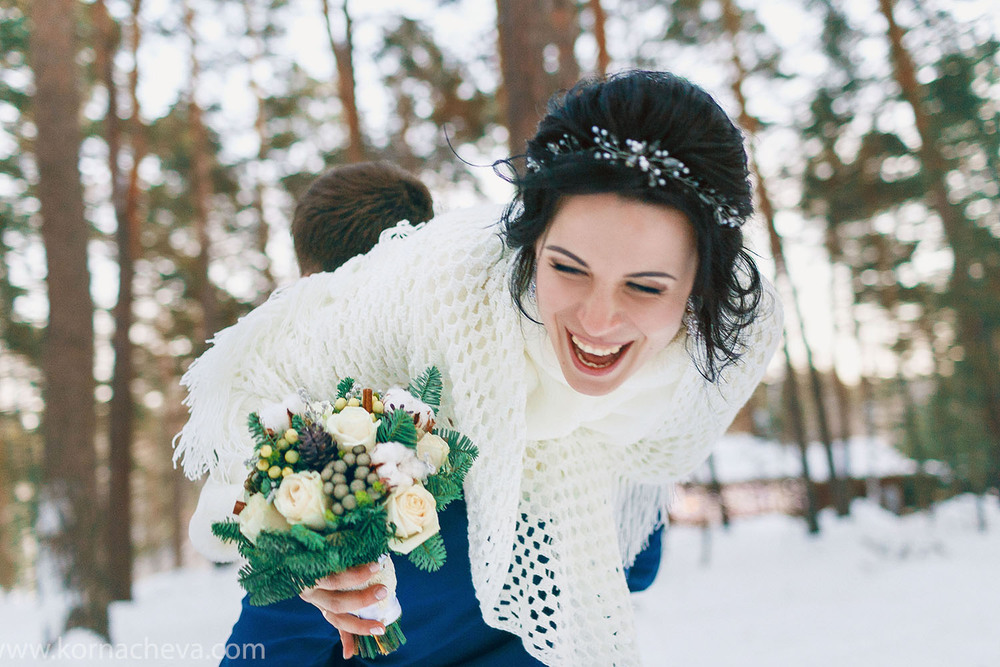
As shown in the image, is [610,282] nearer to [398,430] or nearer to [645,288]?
[645,288]

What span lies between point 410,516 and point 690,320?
0.94 metres

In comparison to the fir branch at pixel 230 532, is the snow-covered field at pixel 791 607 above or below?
below

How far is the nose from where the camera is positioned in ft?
5.21

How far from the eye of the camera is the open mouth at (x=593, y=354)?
66.5 inches

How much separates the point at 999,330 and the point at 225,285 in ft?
44.2

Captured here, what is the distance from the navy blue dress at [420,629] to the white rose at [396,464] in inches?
18.1

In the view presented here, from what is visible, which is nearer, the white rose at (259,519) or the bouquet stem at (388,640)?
the white rose at (259,519)

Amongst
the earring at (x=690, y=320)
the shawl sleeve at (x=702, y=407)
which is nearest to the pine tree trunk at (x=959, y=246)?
the shawl sleeve at (x=702, y=407)

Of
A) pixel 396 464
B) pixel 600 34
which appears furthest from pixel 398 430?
pixel 600 34

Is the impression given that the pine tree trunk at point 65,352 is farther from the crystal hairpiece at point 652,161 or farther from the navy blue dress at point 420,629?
the crystal hairpiece at point 652,161

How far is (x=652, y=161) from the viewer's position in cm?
154

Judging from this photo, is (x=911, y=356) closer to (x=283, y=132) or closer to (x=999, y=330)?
(x=999, y=330)

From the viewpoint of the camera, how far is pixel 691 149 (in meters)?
1.59

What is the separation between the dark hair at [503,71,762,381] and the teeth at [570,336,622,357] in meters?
0.20
